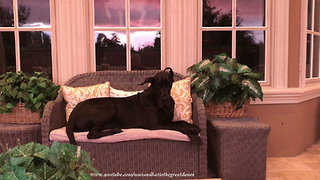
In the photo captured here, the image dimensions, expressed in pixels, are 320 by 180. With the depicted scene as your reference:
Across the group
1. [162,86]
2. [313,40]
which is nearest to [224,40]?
[313,40]

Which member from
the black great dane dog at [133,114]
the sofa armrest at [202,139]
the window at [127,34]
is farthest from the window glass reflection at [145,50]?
the sofa armrest at [202,139]

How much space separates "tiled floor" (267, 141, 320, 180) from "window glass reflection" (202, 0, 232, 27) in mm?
1472

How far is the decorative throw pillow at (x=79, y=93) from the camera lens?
9.81ft

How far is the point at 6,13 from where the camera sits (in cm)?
350

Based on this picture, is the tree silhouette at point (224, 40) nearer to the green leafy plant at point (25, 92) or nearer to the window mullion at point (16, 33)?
the green leafy plant at point (25, 92)

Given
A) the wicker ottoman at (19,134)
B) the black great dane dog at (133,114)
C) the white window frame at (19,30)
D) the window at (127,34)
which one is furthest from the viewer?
the window at (127,34)

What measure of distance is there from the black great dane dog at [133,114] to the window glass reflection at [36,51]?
968mm

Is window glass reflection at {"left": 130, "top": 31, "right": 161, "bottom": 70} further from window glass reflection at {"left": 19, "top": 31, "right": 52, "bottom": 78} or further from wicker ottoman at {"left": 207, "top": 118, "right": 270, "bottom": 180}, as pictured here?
wicker ottoman at {"left": 207, "top": 118, "right": 270, "bottom": 180}

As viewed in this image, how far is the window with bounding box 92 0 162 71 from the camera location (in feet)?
11.7

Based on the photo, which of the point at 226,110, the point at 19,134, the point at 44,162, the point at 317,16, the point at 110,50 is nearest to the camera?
the point at 44,162

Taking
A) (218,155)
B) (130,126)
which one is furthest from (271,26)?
(130,126)

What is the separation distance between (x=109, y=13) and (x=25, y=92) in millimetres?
1155

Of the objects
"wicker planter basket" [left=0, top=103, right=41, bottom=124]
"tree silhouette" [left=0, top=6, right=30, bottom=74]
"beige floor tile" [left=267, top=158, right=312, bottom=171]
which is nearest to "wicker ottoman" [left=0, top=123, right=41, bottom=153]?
"wicker planter basket" [left=0, top=103, right=41, bottom=124]

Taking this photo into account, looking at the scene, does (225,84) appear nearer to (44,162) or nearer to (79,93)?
(79,93)
